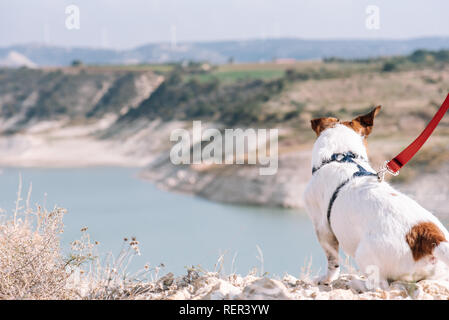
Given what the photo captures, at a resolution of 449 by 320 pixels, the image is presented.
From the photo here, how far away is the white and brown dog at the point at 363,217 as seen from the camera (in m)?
3.96

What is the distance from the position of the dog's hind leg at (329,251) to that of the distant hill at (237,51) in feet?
307

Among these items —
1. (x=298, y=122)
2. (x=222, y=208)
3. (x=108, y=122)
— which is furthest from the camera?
(x=108, y=122)

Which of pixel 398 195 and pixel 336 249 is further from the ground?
pixel 398 195

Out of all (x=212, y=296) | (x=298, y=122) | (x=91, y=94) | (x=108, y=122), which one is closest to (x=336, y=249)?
(x=212, y=296)

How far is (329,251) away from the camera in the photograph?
4.64 meters

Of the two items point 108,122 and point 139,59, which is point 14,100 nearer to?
point 108,122

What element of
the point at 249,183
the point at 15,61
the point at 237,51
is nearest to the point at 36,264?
the point at 249,183

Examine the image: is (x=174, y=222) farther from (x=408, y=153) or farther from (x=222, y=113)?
(x=222, y=113)

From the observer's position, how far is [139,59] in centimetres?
13912

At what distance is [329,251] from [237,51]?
479 feet

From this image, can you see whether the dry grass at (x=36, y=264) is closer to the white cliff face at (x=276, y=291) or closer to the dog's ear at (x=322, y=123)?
the white cliff face at (x=276, y=291)

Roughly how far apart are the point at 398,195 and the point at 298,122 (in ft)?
161

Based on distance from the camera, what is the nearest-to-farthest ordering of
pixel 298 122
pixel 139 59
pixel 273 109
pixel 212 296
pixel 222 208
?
1. pixel 212 296
2. pixel 222 208
3. pixel 298 122
4. pixel 273 109
5. pixel 139 59

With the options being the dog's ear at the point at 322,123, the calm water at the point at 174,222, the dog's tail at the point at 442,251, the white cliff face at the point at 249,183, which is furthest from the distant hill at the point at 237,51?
the dog's tail at the point at 442,251
